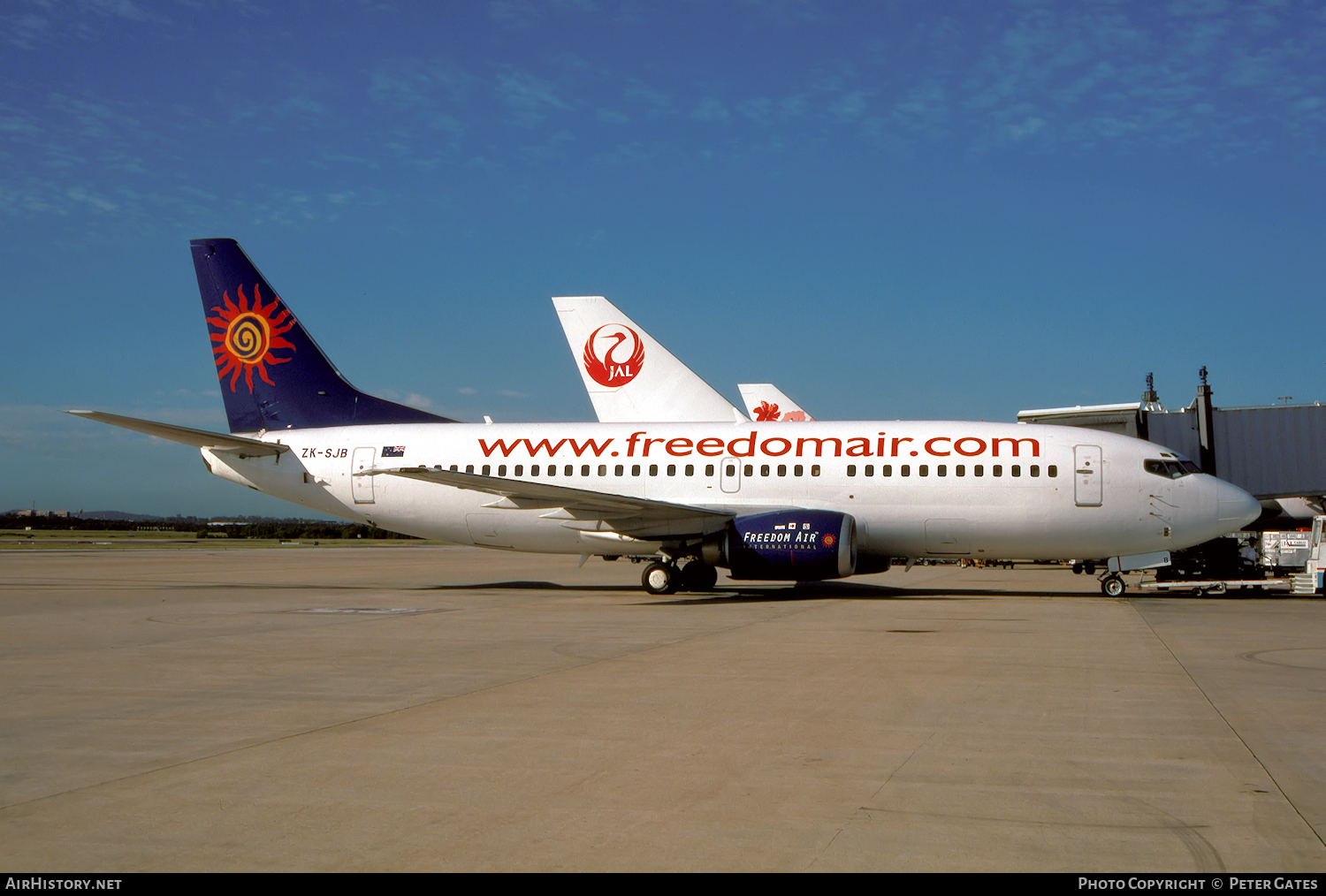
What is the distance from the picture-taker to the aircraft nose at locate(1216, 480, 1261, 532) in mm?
20766

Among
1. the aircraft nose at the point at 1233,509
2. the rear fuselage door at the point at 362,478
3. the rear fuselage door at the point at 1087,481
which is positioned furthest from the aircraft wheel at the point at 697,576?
the aircraft nose at the point at 1233,509

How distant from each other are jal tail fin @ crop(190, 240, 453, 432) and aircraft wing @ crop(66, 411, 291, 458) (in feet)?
3.56

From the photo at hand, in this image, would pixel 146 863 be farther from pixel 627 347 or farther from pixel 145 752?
pixel 627 347

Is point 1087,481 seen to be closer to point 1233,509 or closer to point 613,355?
point 1233,509

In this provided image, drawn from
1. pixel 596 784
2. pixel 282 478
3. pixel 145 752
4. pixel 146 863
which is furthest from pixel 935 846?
pixel 282 478

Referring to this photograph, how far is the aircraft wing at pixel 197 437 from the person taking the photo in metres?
20.3

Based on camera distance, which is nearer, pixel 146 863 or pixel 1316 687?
pixel 146 863

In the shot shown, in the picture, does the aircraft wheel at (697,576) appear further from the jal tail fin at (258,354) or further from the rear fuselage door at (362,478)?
the jal tail fin at (258,354)

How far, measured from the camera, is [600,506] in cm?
2089

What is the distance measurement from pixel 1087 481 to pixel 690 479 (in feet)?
27.5

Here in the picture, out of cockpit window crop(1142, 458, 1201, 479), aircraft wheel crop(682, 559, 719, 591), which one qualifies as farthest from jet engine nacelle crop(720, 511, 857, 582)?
cockpit window crop(1142, 458, 1201, 479)

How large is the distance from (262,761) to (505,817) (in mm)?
2070

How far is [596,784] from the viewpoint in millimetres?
5898

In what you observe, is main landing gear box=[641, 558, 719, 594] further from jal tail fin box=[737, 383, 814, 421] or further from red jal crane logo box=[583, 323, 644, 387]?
jal tail fin box=[737, 383, 814, 421]
